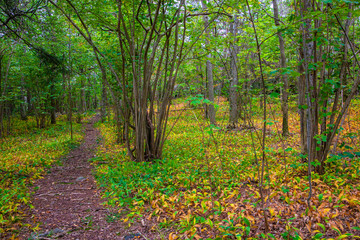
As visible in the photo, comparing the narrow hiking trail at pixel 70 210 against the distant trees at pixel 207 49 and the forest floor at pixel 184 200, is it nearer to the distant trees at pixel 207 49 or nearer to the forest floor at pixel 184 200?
the forest floor at pixel 184 200

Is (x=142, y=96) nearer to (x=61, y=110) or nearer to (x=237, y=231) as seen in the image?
(x=237, y=231)

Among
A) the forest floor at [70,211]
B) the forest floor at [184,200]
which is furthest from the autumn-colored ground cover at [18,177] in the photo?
the forest floor at [70,211]

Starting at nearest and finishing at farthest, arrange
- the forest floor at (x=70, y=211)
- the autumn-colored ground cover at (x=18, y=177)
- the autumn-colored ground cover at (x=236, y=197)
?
the autumn-colored ground cover at (x=236, y=197), the forest floor at (x=70, y=211), the autumn-colored ground cover at (x=18, y=177)

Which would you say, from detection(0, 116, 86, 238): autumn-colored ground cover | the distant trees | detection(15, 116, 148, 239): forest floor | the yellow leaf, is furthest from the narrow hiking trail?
the distant trees

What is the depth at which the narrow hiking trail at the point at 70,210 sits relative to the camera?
8.93ft

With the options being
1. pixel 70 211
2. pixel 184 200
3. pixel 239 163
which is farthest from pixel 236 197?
pixel 70 211

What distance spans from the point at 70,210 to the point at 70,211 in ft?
0.13

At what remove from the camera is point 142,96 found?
490 centimetres

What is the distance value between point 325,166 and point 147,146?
410 cm

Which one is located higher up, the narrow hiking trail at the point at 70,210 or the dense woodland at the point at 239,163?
the dense woodland at the point at 239,163

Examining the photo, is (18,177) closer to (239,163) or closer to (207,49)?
(239,163)

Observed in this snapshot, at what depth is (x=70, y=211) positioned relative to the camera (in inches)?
131

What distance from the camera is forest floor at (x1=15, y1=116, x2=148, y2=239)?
272 centimetres

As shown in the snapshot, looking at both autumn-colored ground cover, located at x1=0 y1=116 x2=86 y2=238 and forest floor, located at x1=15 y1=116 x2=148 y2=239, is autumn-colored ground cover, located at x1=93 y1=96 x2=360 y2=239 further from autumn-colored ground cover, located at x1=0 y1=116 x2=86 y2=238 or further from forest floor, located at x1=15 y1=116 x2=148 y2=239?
autumn-colored ground cover, located at x1=0 y1=116 x2=86 y2=238
